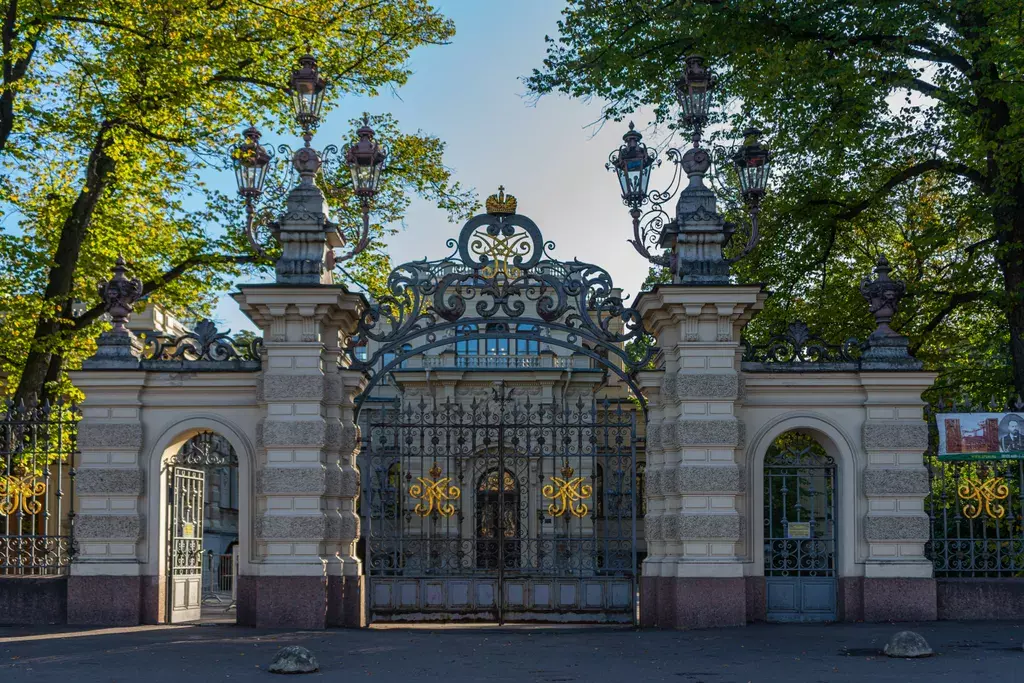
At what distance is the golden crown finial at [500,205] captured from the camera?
688 inches

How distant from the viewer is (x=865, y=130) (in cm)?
2131

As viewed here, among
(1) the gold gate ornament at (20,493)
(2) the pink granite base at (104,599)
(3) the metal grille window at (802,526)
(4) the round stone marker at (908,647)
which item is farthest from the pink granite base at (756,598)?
(1) the gold gate ornament at (20,493)

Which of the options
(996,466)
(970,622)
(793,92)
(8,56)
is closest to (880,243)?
(793,92)

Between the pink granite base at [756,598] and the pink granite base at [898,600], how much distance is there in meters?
1.31

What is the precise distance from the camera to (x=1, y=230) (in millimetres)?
22922

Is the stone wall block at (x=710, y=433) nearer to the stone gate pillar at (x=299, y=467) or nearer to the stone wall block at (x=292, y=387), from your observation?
the stone gate pillar at (x=299, y=467)

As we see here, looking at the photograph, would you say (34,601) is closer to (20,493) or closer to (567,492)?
(20,493)

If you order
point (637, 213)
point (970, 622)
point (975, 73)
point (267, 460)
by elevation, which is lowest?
point (970, 622)

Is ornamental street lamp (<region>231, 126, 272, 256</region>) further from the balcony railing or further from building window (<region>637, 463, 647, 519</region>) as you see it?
the balcony railing

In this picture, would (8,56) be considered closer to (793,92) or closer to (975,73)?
(793,92)

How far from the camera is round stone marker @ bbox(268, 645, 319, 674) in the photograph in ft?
39.0

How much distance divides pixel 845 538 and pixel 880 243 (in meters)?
9.83

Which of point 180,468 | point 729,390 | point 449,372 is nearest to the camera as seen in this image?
point 729,390

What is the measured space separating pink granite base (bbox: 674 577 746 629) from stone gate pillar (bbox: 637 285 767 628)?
0.04ft
